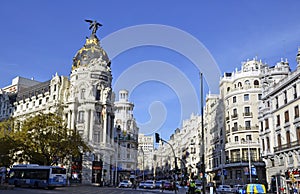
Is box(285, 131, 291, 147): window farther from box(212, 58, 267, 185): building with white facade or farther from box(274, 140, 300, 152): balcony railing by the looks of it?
box(212, 58, 267, 185): building with white facade

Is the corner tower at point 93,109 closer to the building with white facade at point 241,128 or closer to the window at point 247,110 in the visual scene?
the building with white facade at point 241,128

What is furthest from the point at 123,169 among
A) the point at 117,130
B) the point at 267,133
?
the point at 267,133

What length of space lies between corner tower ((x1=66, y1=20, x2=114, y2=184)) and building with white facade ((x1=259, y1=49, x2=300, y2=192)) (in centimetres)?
3945

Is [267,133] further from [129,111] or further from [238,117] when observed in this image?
[129,111]

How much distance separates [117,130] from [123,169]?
13830 millimetres

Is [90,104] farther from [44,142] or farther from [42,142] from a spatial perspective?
[42,142]

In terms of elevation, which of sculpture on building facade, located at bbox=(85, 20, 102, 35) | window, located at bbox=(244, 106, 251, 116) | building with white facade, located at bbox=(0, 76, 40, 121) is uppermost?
sculpture on building facade, located at bbox=(85, 20, 102, 35)

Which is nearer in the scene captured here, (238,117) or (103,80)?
(238,117)

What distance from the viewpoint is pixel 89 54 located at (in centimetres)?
8625

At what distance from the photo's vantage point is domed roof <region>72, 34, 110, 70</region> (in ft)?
280

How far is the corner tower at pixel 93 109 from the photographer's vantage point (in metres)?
78.9

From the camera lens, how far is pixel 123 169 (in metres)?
106

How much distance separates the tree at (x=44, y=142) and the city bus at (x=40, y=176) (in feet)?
32.0

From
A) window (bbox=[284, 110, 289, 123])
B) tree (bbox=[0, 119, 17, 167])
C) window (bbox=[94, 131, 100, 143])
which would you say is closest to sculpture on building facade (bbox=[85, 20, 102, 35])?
window (bbox=[94, 131, 100, 143])
